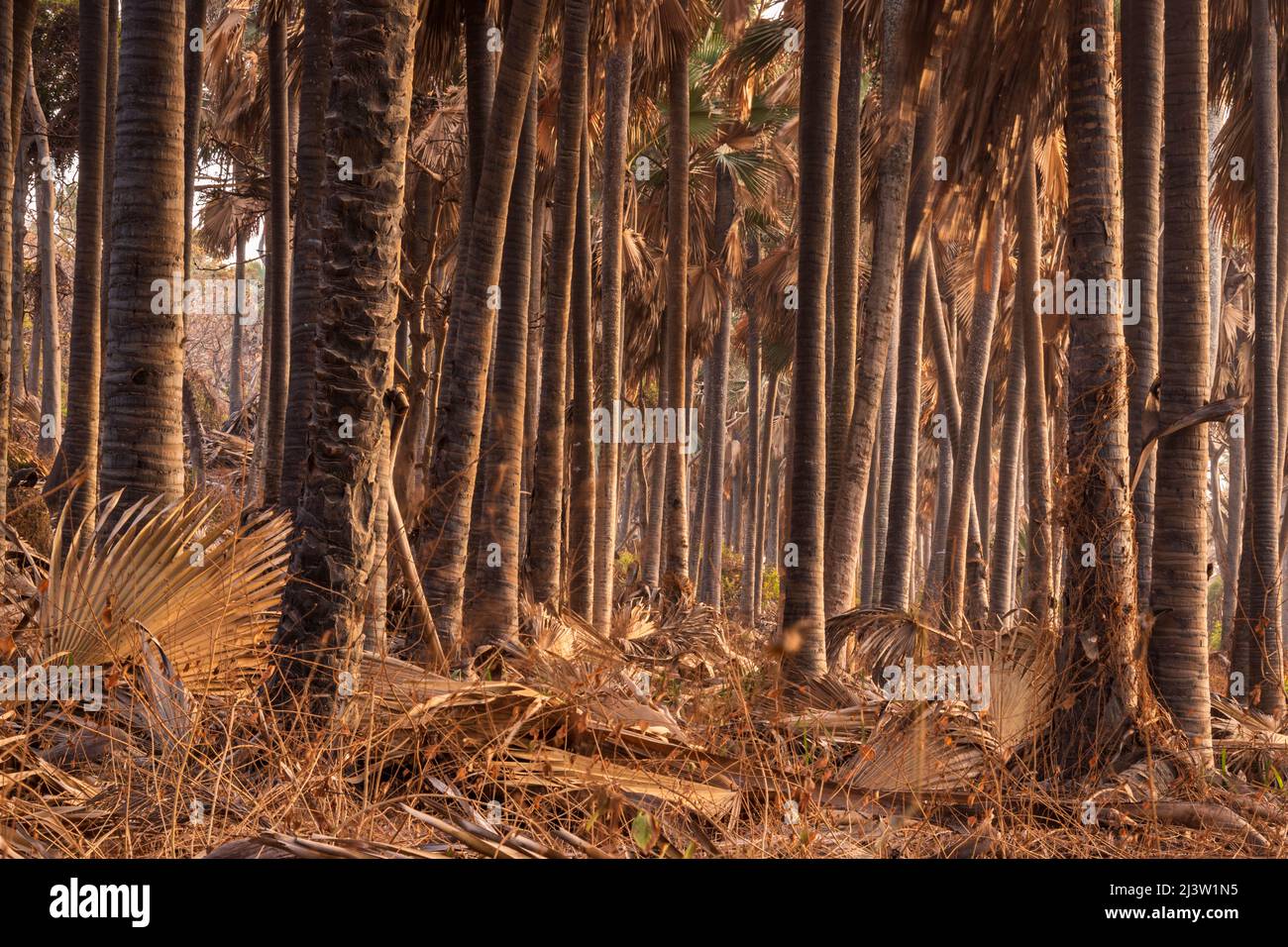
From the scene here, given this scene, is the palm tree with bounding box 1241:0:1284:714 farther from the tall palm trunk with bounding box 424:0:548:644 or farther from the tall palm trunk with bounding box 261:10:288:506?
the tall palm trunk with bounding box 261:10:288:506

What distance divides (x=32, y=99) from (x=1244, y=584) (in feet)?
56.5

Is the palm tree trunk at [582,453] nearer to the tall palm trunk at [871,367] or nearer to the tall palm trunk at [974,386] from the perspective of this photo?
the tall palm trunk at [871,367]

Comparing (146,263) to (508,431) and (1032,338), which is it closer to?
(508,431)

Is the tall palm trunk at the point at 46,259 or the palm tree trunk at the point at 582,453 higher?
the tall palm trunk at the point at 46,259

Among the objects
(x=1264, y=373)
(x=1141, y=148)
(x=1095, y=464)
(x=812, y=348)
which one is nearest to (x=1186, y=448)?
(x=1095, y=464)

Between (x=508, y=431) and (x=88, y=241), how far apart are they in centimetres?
383

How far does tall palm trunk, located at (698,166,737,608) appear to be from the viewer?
19.0 metres

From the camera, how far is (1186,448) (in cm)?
591

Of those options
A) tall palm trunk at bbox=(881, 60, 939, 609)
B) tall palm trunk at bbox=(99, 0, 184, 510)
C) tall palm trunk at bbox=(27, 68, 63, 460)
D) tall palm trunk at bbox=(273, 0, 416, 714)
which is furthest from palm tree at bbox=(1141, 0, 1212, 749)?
tall palm trunk at bbox=(27, 68, 63, 460)

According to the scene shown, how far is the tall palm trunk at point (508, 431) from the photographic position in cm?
826

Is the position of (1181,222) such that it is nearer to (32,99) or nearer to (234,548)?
(234,548)

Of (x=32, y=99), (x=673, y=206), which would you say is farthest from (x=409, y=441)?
(x=32, y=99)

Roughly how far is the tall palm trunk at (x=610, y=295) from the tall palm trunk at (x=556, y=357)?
1.25m

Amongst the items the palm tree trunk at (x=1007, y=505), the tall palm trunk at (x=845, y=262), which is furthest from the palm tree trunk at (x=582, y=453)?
the palm tree trunk at (x=1007, y=505)
